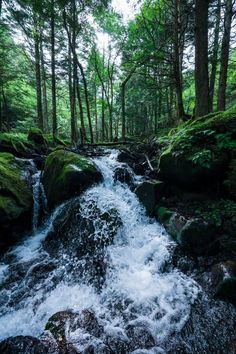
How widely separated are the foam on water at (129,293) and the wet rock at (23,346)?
40cm

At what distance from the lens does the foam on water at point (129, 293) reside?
3.58 metres

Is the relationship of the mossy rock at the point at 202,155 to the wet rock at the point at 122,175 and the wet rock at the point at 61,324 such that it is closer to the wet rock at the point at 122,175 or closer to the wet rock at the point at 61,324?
the wet rock at the point at 122,175

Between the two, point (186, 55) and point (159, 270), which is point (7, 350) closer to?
point (159, 270)

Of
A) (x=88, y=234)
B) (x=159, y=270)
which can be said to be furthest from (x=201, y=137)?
(x=88, y=234)

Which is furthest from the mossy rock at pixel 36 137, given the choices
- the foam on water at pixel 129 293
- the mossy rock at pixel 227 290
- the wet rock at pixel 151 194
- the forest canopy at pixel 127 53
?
the mossy rock at pixel 227 290

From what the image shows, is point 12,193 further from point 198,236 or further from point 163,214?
point 198,236

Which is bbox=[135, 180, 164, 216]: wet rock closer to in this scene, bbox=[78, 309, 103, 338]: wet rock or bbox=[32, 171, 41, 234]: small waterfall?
bbox=[78, 309, 103, 338]: wet rock

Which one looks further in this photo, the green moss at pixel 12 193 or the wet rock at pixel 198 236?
the green moss at pixel 12 193

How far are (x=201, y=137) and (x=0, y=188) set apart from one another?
5.38 metres

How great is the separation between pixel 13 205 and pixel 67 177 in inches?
64.4

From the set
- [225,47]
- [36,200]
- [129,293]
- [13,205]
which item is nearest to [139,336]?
[129,293]

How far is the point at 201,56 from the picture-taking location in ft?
22.7

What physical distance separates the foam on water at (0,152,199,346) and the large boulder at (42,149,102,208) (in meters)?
1.68

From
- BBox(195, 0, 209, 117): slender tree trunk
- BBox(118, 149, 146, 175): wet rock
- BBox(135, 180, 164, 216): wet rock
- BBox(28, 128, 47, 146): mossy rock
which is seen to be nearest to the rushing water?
BBox(135, 180, 164, 216): wet rock
